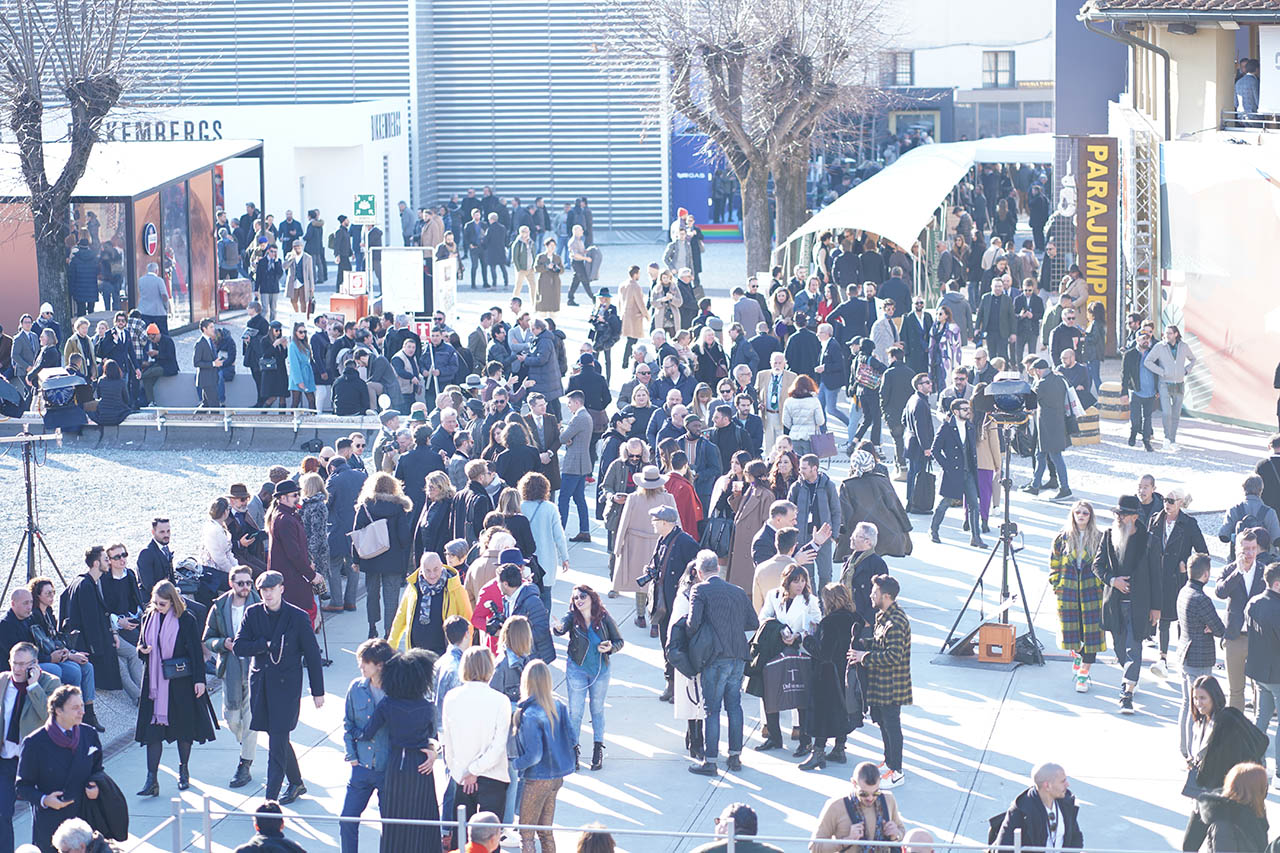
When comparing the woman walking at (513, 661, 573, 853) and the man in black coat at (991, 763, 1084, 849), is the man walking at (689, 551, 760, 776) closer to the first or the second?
the woman walking at (513, 661, 573, 853)

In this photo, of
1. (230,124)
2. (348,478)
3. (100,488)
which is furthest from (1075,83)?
(348,478)

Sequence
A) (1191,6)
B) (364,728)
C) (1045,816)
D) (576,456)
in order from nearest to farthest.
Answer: (1045,816) → (364,728) → (576,456) → (1191,6)

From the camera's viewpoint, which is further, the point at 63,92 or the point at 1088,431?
the point at 63,92

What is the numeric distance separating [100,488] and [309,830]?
10.5 meters

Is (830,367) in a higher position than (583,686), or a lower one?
higher

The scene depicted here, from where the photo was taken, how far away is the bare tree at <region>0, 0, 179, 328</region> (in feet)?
88.6

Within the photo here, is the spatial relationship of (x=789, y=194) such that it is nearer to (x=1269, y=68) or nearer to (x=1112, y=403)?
(x=1269, y=68)

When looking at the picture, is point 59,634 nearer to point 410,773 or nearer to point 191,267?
point 410,773

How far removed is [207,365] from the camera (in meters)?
23.0

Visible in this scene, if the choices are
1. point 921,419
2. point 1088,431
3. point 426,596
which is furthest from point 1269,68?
point 426,596

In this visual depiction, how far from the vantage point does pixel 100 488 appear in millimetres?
20703

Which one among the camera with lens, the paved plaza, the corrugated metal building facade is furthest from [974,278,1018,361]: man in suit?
the corrugated metal building facade

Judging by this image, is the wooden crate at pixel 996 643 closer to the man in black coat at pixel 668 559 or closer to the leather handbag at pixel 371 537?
the man in black coat at pixel 668 559

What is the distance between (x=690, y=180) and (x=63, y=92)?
68.2 ft
